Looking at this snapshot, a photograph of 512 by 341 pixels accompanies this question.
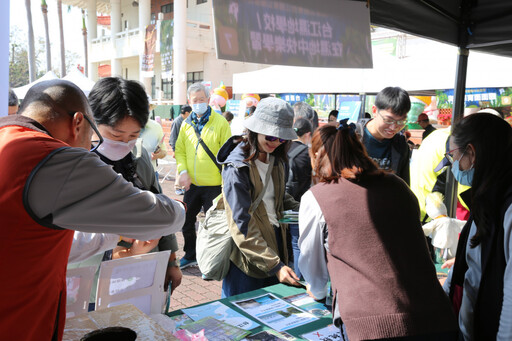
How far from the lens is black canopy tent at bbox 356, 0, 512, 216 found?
104 inches

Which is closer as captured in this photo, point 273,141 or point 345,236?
point 345,236

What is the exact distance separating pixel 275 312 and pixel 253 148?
874 millimetres

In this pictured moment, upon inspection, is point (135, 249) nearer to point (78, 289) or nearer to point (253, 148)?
point (78, 289)

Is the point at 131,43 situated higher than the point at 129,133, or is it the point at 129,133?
the point at 131,43

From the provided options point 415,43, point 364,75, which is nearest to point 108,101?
point 364,75

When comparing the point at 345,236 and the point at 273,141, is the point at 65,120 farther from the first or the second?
the point at 273,141

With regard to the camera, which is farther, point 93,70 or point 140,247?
point 93,70

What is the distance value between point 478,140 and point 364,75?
6.96 metres

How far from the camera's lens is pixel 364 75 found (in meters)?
8.22

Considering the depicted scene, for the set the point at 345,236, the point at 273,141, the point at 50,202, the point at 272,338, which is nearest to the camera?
the point at 50,202

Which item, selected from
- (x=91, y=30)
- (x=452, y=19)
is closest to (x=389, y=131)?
(x=452, y=19)

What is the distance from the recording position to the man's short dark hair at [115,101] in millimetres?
1662

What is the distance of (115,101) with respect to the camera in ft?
5.44

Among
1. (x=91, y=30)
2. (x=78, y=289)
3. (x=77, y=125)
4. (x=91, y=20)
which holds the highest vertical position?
(x=91, y=20)
